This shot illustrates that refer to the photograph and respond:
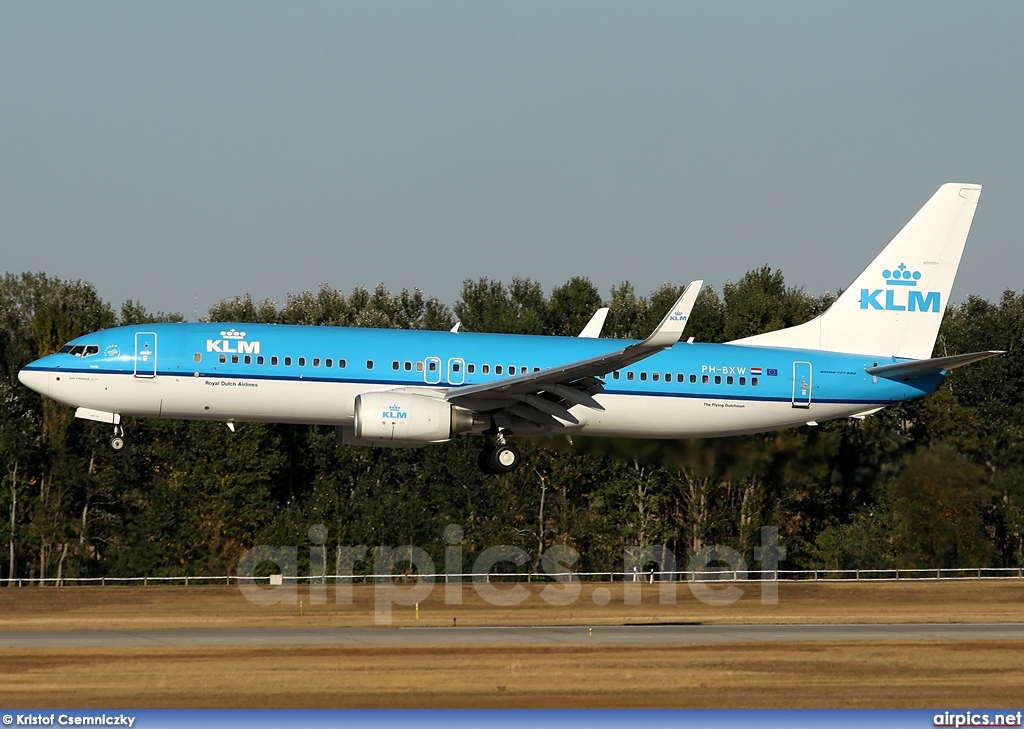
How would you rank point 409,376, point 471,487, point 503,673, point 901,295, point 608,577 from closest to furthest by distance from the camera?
point 503,673
point 409,376
point 901,295
point 608,577
point 471,487

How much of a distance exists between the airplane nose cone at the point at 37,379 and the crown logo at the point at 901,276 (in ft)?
82.6

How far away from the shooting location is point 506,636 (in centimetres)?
3089

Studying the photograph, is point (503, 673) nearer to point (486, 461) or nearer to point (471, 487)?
point (486, 461)

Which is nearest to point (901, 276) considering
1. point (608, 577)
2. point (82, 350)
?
point (608, 577)

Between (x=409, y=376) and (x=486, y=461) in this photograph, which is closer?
(x=409, y=376)

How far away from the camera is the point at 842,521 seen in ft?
184

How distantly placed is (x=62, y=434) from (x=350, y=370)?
31655 millimetres

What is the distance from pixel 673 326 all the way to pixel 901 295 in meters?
13.7

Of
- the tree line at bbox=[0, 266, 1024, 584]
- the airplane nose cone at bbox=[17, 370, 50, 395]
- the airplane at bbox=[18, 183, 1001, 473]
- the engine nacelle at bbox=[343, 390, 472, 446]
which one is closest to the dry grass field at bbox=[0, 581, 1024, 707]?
the engine nacelle at bbox=[343, 390, 472, 446]

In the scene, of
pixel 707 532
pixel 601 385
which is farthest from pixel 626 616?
pixel 707 532

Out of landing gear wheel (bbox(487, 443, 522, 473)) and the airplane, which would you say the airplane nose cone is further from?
landing gear wheel (bbox(487, 443, 522, 473))

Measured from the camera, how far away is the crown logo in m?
42.9

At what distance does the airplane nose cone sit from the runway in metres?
6.66

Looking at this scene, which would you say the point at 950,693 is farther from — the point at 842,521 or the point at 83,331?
the point at 83,331
